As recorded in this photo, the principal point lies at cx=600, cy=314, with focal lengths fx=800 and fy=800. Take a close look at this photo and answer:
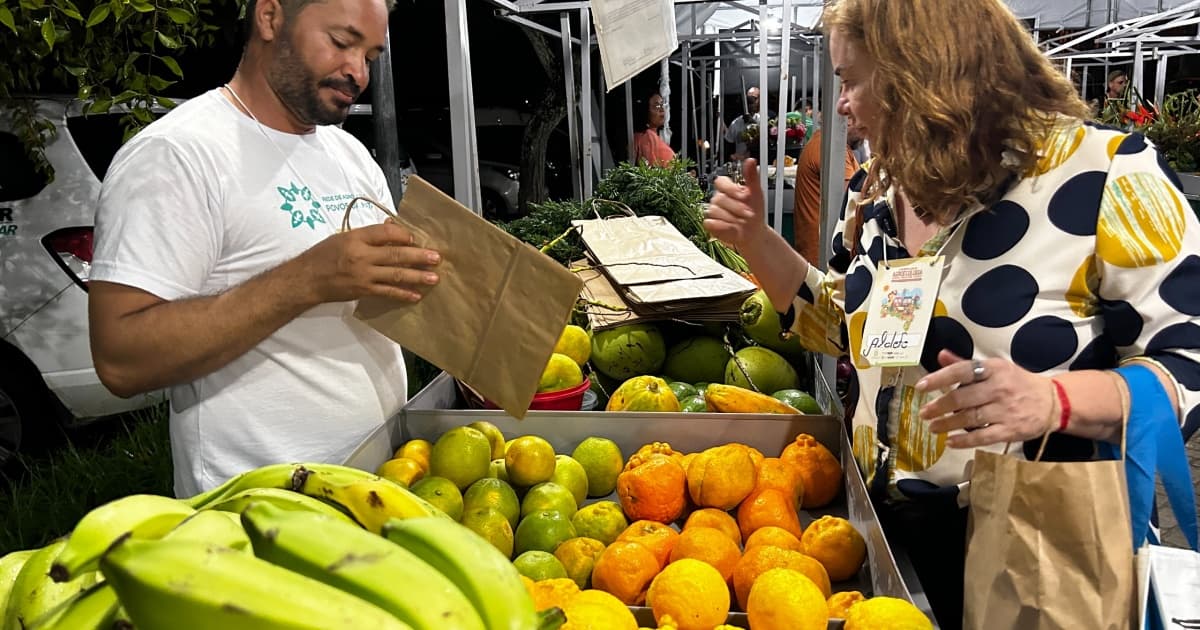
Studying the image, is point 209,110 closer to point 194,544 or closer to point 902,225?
point 194,544

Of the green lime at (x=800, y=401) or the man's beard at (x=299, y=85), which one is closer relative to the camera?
the man's beard at (x=299, y=85)

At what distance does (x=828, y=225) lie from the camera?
2.56 m

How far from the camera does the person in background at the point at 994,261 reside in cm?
129

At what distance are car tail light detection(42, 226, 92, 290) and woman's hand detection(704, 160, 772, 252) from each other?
320cm

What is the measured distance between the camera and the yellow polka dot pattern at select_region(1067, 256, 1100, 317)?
1386mm

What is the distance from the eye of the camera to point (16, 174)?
3.71 meters

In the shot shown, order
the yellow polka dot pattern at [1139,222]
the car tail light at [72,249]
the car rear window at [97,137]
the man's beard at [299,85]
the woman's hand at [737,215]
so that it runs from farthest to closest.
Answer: the car rear window at [97,137], the car tail light at [72,249], the woman's hand at [737,215], the man's beard at [299,85], the yellow polka dot pattern at [1139,222]

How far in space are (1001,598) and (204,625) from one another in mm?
1083

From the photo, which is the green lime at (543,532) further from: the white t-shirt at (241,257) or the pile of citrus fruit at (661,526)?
the white t-shirt at (241,257)

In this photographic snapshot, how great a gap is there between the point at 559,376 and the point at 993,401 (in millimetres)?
1238

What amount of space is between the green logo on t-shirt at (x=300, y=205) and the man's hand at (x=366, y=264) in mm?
219

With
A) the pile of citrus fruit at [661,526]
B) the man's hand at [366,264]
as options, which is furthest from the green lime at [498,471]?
the man's hand at [366,264]

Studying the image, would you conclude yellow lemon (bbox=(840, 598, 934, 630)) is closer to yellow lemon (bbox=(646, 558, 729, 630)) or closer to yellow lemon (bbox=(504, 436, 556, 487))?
yellow lemon (bbox=(646, 558, 729, 630))

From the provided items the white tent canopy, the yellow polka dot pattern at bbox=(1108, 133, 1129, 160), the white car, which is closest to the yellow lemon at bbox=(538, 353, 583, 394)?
the yellow polka dot pattern at bbox=(1108, 133, 1129, 160)
